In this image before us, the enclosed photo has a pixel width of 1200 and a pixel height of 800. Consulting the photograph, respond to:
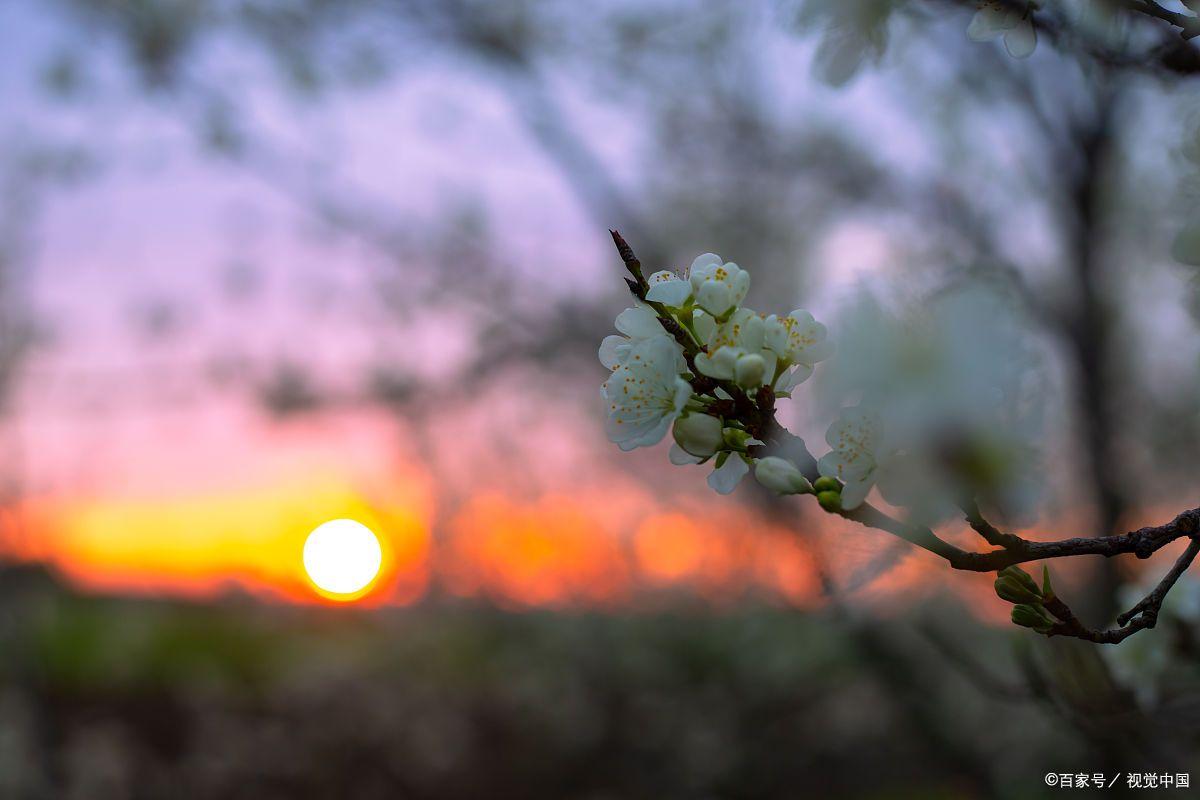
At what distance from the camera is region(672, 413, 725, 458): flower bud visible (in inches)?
26.2

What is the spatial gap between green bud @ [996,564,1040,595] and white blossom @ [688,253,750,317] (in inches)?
11.9

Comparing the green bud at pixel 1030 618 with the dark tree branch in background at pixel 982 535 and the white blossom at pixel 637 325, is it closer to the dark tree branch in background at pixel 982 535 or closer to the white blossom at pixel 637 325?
the dark tree branch in background at pixel 982 535

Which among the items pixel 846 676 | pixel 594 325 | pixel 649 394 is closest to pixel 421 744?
pixel 846 676

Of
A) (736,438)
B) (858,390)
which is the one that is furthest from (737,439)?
(858,390)

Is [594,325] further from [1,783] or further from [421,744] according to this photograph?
[1,783]

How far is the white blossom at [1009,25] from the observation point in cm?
77

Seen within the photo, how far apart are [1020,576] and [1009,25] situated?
0.49 m

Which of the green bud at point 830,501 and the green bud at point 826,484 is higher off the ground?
the green bud at point 826,484

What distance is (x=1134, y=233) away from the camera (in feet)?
14.3

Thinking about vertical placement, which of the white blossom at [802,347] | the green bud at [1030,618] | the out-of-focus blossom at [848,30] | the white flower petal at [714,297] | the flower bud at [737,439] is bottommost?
the green bud at [1030,618]

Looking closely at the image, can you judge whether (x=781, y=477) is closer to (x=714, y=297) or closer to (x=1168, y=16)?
(x=714, y=297)

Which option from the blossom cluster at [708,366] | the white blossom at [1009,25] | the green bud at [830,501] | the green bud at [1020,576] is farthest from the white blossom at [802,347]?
the white blossom at [1009,25]

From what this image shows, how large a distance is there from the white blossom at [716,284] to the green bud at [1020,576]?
0.30 m

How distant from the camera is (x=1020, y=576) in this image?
0.70m
